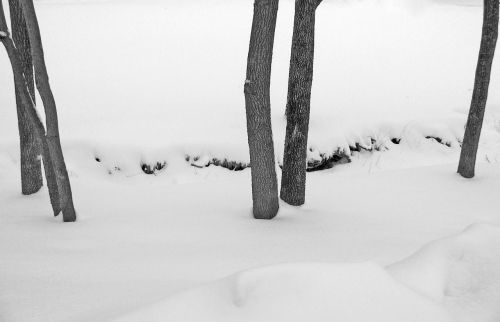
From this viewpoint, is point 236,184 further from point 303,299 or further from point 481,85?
point 303,299

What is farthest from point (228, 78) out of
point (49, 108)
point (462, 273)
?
point (462, 273)

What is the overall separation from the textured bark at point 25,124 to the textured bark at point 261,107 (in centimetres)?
279

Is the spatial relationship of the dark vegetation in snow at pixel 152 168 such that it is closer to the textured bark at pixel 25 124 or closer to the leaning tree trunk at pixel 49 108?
the textured bark at pixel 25 124

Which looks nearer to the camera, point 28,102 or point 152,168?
point 28,102

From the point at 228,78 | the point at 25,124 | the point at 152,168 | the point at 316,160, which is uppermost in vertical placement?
the point at 25,124

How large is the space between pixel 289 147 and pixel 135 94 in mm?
6915

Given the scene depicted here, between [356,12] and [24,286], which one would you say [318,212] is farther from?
[356,12]

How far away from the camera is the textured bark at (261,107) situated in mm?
4527

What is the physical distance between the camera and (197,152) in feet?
28.8

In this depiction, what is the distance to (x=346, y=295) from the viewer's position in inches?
71.1

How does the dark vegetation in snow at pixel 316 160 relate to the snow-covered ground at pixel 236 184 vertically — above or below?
below

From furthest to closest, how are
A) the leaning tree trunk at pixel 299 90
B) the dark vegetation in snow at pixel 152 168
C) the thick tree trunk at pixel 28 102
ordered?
the dark vegetation in snow at pixel 152 168
the leaning tree trunk at pixel 299 90
the thick tree trunk at pixel 28 102

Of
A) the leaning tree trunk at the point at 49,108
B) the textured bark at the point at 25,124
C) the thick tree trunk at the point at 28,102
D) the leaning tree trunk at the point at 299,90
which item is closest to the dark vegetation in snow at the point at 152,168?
the textured bark at the point at 25,124

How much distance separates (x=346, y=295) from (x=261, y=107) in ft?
10.3
